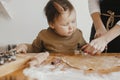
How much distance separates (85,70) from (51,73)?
13cm

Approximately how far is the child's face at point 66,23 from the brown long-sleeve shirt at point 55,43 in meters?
0.06

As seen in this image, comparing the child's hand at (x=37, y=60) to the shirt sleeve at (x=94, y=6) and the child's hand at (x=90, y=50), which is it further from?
the shirt sleeve at (x=94, y=6)

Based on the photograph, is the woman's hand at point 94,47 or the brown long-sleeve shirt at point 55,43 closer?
the woman's hand at point 94,47

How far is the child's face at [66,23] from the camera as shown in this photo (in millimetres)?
1187

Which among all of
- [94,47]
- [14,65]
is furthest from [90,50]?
[14,65]

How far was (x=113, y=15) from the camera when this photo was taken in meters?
1.40

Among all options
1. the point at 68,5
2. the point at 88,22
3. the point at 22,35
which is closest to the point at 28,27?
the point at 22,35

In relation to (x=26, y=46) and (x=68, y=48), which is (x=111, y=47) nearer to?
(x=68, y=48)

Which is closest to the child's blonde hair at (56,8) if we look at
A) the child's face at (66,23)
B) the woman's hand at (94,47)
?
the child's face at (66,23)

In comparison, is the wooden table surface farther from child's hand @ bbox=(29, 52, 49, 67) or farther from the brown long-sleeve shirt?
the brown long-sleeve shirt

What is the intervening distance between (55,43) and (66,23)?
129mm

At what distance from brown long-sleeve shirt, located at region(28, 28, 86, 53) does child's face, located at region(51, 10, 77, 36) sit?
6 cm

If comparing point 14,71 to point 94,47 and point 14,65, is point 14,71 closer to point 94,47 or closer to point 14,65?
point 14,65

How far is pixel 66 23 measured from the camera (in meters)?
1.20
